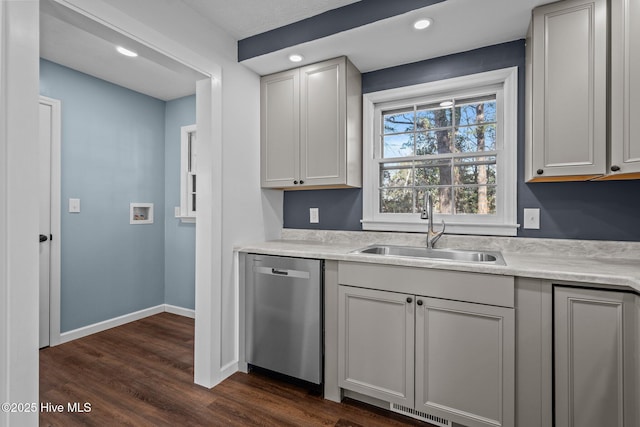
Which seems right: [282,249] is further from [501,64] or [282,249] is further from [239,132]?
[501,64]

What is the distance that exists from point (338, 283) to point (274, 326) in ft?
1.95

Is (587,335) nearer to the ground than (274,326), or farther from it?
farther from it

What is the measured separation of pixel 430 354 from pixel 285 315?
0.94m

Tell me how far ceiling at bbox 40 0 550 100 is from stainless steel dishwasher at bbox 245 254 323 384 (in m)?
1.43

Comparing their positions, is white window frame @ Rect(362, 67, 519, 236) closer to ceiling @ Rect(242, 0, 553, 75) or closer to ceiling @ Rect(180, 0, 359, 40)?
ceiling @ Rect(242, 0, 553, 75)

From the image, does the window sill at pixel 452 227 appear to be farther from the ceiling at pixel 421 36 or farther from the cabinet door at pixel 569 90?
the ceiling at pixel 421 36

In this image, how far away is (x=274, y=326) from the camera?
2186 millimetres

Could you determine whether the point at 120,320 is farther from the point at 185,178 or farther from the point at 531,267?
the point at 531,267

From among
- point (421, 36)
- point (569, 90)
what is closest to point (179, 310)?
point (421, 36)

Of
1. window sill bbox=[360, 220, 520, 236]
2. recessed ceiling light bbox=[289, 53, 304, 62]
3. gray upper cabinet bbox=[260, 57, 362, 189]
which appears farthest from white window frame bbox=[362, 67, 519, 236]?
recessed ceiling light bbox=[289, 53, 304, 62]

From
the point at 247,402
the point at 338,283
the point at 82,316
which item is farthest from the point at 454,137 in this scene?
the point at 82,316

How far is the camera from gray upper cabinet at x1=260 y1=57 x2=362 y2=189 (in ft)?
7.70

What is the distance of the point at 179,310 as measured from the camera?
Result: 12.0 ft

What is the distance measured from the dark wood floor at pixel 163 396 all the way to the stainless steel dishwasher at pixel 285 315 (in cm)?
18
